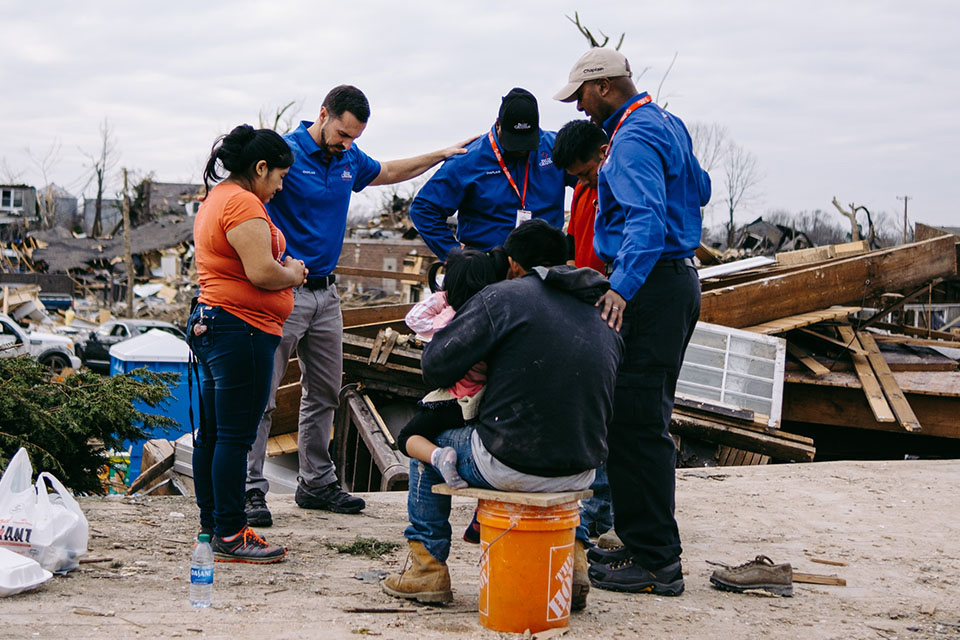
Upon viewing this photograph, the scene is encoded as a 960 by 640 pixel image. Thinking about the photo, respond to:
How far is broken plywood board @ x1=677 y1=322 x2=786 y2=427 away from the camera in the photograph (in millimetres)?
9398

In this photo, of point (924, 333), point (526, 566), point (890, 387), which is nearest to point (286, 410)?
point (526, 566)

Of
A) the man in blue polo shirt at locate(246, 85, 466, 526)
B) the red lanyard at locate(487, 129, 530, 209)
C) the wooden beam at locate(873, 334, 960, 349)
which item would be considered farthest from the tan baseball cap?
the wooden beam at locate(873, 334, 960, 349)

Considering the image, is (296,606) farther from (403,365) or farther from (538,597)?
(403,365)

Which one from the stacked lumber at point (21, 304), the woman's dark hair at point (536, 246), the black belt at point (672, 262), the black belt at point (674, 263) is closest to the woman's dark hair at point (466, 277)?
the woman's dark hair at point (536, 246)

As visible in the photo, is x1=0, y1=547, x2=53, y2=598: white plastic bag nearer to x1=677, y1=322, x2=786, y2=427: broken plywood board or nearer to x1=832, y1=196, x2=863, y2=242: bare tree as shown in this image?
x1=677, y1=322, x2=786, y2=427: broken plywood board

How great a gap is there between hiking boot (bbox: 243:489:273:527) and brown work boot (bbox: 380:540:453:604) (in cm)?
147

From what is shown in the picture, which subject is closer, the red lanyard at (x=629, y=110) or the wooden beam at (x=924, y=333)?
the red lanyard at (x=629, y=110)

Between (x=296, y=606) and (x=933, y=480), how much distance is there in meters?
5.55

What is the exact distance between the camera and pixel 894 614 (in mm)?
3848

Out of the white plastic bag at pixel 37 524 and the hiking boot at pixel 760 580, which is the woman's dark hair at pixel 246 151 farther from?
the hiking boot at pixel 760 580

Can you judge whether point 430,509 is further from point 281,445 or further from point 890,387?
point 890,387

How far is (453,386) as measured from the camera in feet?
11.3

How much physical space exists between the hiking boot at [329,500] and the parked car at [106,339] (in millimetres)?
20990

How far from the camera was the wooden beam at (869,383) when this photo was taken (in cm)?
966
